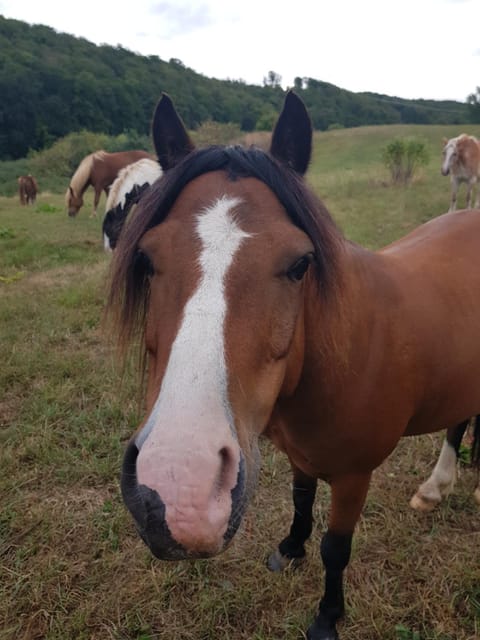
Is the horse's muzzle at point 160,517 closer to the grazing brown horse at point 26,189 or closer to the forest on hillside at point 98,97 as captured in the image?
the grazing brown horse at point 26,189

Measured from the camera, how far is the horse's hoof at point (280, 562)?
2.23 m

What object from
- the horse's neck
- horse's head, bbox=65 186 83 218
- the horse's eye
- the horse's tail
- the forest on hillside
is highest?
the forest on hillside

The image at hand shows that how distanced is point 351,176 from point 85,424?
1806 centimetres

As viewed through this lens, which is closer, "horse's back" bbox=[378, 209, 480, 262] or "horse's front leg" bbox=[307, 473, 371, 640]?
"horse's front leg" bbox=[307, 473, 371, 640]

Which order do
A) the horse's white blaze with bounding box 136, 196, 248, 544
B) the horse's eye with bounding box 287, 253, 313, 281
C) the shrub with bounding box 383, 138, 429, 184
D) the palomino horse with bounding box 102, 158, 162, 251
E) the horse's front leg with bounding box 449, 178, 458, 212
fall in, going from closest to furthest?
the horse's white blaze with bounding box 136, 196, 248, 544, the horse's eye with bounding box 287, 253, 313, 281, the palomino horse with bounding box 102, 158, 162, 251, the horse's front leg with bounding box 449, 178, 458, 212, the shrub with bounding box 383, 138, 429, 184

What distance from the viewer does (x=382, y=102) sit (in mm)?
58688

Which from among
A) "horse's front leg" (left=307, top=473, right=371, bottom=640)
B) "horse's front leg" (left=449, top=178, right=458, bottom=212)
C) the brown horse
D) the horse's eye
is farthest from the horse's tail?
"horse's front leg" (left=449, top=178, right=458, bottom=212)

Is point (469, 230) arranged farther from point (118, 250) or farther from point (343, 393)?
point (118, 250)

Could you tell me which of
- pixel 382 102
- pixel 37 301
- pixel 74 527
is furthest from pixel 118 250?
pixel 382 102

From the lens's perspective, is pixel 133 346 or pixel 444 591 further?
pixel 444 591

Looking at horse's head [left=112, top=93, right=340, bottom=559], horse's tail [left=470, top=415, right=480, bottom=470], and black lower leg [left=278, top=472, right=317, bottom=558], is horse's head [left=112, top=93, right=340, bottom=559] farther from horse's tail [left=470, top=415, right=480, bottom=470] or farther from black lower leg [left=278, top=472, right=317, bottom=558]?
horse's tail [left=470, top=415, right=480, bottom=470]

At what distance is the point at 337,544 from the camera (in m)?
1.87

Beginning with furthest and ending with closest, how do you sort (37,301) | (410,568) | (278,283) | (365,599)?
(37,301), (410,568), (365,599), (278,283)

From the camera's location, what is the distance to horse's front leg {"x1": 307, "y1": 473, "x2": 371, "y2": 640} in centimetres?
177
